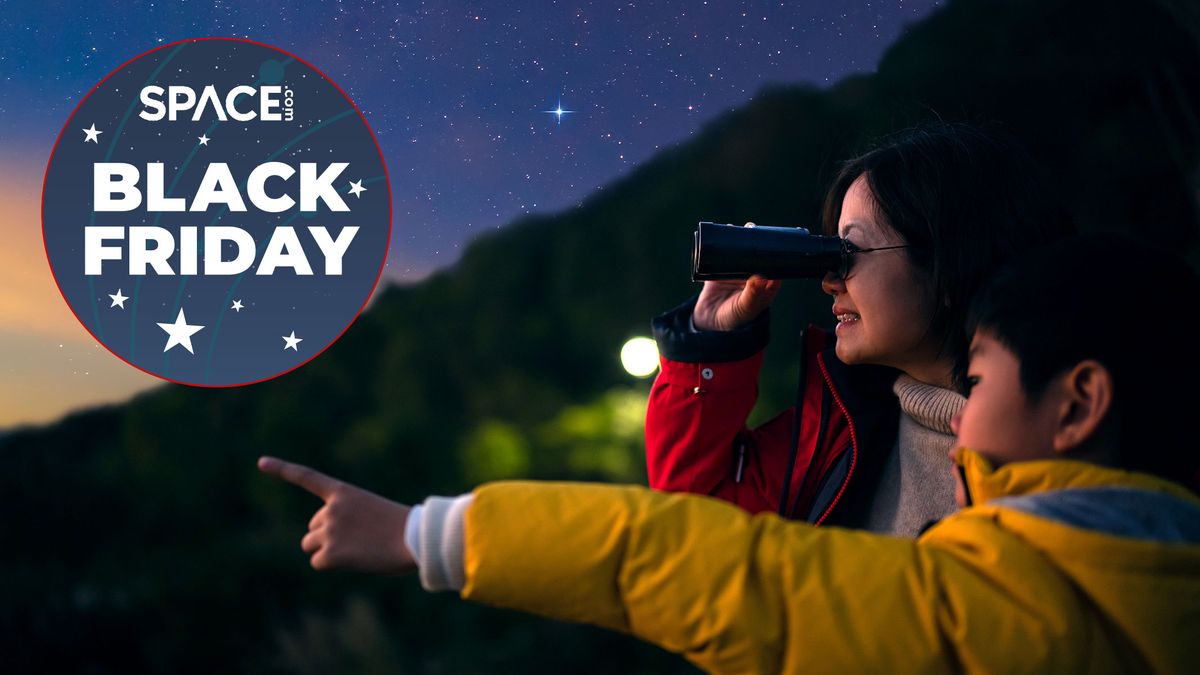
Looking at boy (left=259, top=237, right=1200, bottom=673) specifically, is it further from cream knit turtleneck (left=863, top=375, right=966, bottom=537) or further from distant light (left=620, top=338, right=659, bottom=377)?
distant light (left=620, top=338, right=659, bottom=377)

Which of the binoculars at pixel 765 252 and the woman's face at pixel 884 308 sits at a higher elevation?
the binoculars at pixel 765 252

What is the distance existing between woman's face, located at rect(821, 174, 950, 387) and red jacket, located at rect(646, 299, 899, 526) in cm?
9

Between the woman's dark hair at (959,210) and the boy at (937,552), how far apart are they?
0.43 m

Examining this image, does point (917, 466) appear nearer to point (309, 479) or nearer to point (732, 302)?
point (732, 302)

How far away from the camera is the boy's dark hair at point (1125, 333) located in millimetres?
1011

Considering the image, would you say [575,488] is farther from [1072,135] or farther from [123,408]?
[123,408]

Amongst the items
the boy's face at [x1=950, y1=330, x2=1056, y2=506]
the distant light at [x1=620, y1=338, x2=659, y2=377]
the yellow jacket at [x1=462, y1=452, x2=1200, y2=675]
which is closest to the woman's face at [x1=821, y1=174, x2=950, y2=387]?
the boy's face at [x1=950, y1=330, x2=1056, y2=506]

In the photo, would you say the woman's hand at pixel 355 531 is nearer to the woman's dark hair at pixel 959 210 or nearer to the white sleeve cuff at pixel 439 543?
the white sleeve cuff at pixel 439 543

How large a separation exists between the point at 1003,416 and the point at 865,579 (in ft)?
0.86

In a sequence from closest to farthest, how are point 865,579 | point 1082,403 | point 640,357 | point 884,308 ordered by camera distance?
point 865,579, point 1082,403, point 884,308, point 640,357

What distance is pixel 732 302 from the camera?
1.68m

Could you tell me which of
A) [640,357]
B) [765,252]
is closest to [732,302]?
[765,252]

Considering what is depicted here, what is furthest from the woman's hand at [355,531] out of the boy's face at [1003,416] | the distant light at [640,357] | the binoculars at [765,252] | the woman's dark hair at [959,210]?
the distant light at [640,357]

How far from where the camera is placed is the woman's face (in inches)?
57.9
